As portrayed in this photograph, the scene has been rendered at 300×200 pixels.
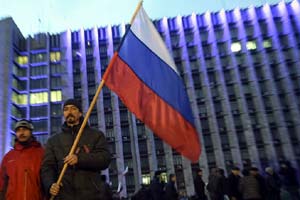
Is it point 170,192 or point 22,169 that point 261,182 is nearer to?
point 170,192

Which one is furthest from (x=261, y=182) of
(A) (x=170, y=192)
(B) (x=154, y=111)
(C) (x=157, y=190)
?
(B) (x=154, y=111)

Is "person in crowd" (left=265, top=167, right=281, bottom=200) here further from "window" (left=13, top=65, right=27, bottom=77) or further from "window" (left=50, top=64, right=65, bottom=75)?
"window" (left=13, top=65, right=27, bottom=77)

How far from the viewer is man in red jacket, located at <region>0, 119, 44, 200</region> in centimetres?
371

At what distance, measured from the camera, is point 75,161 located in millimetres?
3211

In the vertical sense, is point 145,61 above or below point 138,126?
below

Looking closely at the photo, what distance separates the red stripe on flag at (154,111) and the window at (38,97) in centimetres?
4635

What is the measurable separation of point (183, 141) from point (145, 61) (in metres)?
1.27

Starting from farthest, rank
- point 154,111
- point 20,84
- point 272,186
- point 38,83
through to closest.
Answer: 1. point 38,83
2. point 20,84
3. point 272,186
4. point 154,111

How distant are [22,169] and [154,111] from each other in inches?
79.4

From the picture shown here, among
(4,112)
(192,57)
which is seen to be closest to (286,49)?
(192,57)

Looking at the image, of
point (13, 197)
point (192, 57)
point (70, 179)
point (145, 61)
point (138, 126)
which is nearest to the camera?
point (70, 179)

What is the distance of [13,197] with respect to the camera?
371cm

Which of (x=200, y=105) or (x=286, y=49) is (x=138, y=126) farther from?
(x=286, y=49)

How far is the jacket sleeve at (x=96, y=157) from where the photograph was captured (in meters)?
3.26
